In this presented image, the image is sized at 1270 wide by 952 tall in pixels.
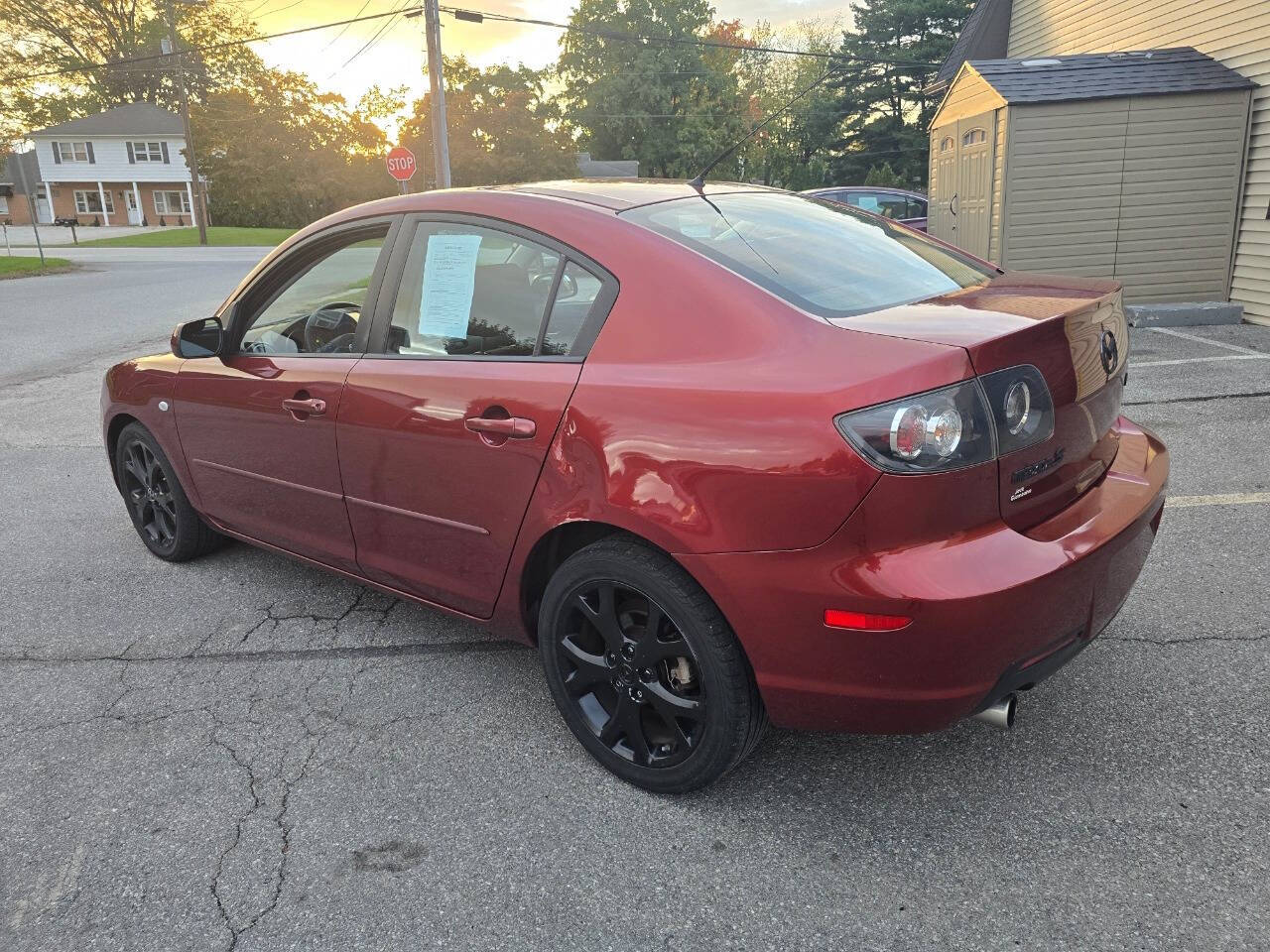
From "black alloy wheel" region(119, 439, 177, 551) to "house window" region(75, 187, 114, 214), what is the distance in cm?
6813

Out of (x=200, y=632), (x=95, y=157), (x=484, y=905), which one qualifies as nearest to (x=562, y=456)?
(x=484, y=905)

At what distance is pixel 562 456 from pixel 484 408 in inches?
13.1

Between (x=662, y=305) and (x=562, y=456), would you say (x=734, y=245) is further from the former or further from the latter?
(x=562, y=456)

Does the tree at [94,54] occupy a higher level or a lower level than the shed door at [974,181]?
higher

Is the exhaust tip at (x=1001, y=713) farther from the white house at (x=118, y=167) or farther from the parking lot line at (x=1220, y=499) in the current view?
the white house at (x=118, y=167)

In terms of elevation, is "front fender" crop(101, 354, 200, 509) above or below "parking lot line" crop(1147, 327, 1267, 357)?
above

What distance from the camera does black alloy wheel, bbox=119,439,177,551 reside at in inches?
173

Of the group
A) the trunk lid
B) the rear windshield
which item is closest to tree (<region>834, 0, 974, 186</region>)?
the rear windshield

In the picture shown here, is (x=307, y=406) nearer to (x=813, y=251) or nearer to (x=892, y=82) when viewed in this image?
(x=813, y=251)

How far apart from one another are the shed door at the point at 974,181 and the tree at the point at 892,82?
3434 centimetres

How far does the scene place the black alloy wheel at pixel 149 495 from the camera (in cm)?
439

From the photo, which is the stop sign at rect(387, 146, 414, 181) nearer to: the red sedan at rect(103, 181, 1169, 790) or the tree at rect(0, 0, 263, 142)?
the red sedan at rect(103, 181, 1169, 790)

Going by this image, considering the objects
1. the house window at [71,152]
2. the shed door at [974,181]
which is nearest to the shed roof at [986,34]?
the shed door at [974,181]

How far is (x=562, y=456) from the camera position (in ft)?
8.35
